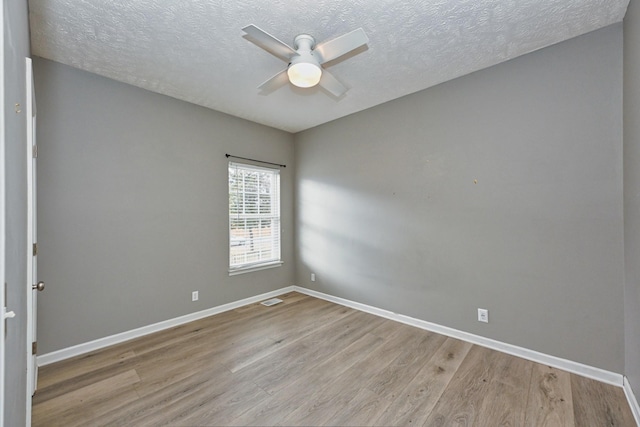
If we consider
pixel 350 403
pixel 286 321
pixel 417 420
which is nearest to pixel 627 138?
pixel 417 420

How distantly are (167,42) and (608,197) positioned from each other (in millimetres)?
3750

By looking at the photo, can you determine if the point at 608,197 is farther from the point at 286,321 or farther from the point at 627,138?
the point at 286,321

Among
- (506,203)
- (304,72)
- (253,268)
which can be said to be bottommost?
(253,268)

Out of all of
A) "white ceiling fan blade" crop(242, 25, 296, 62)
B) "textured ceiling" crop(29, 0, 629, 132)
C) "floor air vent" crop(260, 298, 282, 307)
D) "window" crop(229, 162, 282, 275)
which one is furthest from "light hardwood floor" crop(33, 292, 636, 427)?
"textured ceiling" crop(29, 0, 629, 132)

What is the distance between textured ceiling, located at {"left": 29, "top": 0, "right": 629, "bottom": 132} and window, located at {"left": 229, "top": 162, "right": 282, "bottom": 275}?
4.42ft

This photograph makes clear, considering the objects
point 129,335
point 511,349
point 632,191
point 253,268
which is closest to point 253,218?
point 253,268

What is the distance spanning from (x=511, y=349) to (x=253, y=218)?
11.3ft

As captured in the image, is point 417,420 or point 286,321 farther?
point 286,321

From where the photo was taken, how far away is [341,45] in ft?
6.25

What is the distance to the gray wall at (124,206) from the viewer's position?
8.29 ft

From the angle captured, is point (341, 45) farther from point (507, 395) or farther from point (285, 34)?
point (507, 395)

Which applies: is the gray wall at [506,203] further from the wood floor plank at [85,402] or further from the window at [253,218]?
the wood floor plank at [85,402]

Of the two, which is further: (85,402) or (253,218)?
(253,218)

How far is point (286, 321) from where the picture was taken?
3.38 metres
